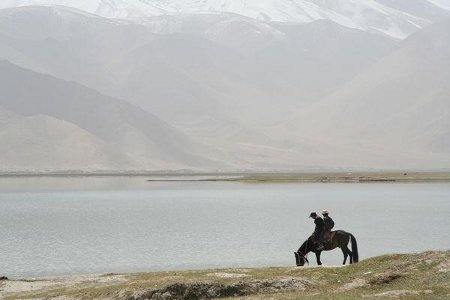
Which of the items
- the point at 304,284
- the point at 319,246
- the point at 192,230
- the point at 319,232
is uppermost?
the point at 192,230

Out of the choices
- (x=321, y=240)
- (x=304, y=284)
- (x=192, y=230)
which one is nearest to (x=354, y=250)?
(x=321, y=240)

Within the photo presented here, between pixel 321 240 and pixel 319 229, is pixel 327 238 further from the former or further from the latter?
pixel 319 229

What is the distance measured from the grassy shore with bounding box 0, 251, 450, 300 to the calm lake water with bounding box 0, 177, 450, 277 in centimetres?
1166

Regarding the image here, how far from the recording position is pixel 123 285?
3011cm

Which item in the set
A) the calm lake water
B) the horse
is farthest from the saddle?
the calm lake water

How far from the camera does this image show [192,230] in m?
64.4

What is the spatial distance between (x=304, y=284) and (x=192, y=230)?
3609cm

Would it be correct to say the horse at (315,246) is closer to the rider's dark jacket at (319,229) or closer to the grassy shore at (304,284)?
the rider's dark jacket at (319,229)

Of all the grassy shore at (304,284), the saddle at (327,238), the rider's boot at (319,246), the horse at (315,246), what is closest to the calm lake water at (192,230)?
the horse at (315,246)

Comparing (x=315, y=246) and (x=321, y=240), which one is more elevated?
(x=321, y=240)

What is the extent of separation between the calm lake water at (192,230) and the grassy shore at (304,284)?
38.2 ft

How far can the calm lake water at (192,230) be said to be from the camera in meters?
45.5

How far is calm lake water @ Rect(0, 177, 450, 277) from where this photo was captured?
4550cm

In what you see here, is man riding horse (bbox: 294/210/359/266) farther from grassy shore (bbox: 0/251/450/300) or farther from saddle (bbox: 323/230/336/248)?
grassy shore (bbox: 0/251/450/300)
